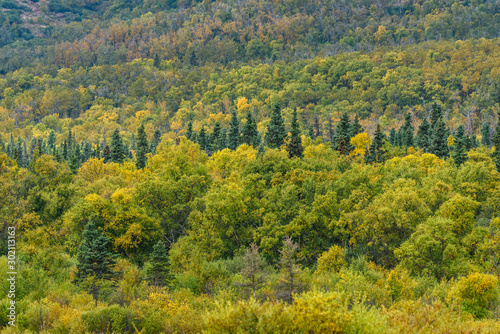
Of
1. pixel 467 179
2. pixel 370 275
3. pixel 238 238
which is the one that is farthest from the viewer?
pixel 467 179

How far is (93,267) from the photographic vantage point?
171 ft

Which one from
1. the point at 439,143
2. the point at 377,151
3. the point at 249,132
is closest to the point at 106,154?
the point at 249,132

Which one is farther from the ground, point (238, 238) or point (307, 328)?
point (307, 328)

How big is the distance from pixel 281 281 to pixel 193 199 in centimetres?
3173

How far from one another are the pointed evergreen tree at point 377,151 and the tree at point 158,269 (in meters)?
52.1

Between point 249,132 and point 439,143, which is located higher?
point 249,132

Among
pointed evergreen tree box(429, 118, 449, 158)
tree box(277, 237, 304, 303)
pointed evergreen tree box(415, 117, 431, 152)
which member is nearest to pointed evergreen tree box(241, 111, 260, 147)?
pointed evergreen tree box(415, 117, 431, 152)

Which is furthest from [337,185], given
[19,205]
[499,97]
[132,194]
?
[499,97]

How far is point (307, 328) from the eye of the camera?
82.9 ft

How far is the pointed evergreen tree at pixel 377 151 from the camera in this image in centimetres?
9144

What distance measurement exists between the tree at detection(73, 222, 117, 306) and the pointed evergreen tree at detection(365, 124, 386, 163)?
54.8 m

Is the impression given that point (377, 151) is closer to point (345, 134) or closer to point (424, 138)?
point (345, 134)

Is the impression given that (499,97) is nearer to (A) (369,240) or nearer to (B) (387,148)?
(B) (387,148)

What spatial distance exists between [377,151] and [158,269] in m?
55.1
